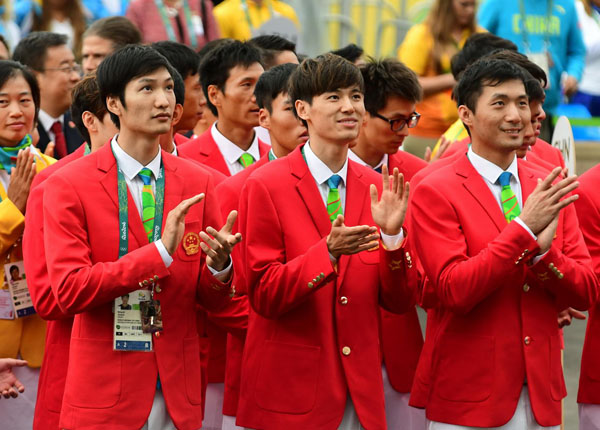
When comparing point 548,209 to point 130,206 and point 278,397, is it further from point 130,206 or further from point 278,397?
point 130,206

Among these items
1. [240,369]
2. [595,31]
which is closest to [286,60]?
[240,369]

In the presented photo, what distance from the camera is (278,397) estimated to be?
5.25 meters

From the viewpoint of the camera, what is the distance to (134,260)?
15.8 feet

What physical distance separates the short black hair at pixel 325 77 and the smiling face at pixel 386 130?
1142 millimetres

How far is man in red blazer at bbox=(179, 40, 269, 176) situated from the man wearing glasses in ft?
4.01

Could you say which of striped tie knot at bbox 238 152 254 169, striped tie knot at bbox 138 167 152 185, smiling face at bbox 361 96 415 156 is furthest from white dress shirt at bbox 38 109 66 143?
striped tie knot at bbox 138 167 152 185

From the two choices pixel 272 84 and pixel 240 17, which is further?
pixel 240 17

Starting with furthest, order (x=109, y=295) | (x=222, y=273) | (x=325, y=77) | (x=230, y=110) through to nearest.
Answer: (x=230, y=110) < (x=325, y=77) < (x=222, y=273) < (x=109, y=295)

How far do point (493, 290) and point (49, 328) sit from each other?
203cm

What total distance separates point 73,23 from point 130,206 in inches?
216

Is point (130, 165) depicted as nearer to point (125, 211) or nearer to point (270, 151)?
point (125, 211)

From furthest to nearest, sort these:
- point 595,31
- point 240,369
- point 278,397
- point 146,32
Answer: point 595,31 → point 146,32 → point 240,369 → point 278,397

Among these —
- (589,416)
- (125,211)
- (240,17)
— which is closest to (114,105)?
(125,211)

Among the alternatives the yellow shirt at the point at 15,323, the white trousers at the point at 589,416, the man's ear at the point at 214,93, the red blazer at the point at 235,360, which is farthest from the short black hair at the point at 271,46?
the white trousers at the point at 589,416
